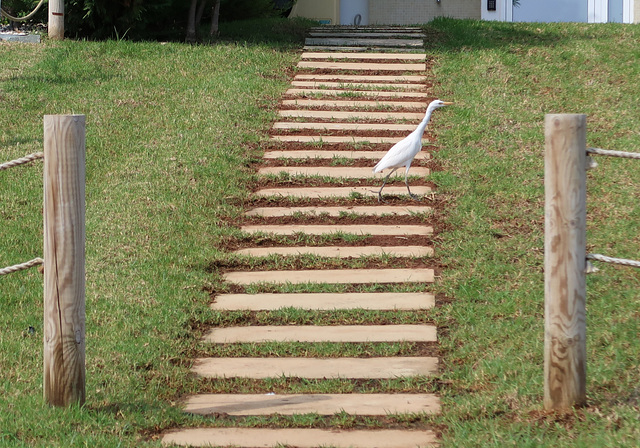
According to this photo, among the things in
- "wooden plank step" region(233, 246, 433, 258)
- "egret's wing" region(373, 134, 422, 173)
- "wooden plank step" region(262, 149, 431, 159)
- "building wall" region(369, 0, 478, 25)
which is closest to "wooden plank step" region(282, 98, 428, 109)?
"wooden plank step" region(262, 149, 431, 159)

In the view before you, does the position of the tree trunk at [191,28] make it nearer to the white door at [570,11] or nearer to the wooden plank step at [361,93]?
the wooden plank step at [361,93]

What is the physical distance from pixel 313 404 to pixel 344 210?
9.57 ft

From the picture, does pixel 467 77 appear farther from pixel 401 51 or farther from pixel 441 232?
pixel 441 232

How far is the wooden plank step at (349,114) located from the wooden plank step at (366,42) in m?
2.79

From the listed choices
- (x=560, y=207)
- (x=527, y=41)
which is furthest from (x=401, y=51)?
(x=560, y=207)

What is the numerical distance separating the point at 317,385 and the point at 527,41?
27.8ft

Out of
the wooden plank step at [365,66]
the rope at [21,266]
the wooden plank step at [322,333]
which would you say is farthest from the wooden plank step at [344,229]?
the wooden plank step at [365,66]

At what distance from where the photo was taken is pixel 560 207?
12.3 feet

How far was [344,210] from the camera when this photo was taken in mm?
6996

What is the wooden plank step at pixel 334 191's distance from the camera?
23.8ft

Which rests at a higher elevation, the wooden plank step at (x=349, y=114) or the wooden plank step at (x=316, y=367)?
the wooden plank step at (x=349, y=114)

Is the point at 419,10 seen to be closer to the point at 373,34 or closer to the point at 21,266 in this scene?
the point at 373,34

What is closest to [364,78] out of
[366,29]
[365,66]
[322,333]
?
[365,66]

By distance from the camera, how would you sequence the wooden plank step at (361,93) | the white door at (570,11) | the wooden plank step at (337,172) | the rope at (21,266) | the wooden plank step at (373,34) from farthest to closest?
the white door at (570,11) → the wooden plank step at (373,34) → the wooden plank step at (361,93) → the wooden plank step at (337,172) → the rope at (21,266)
